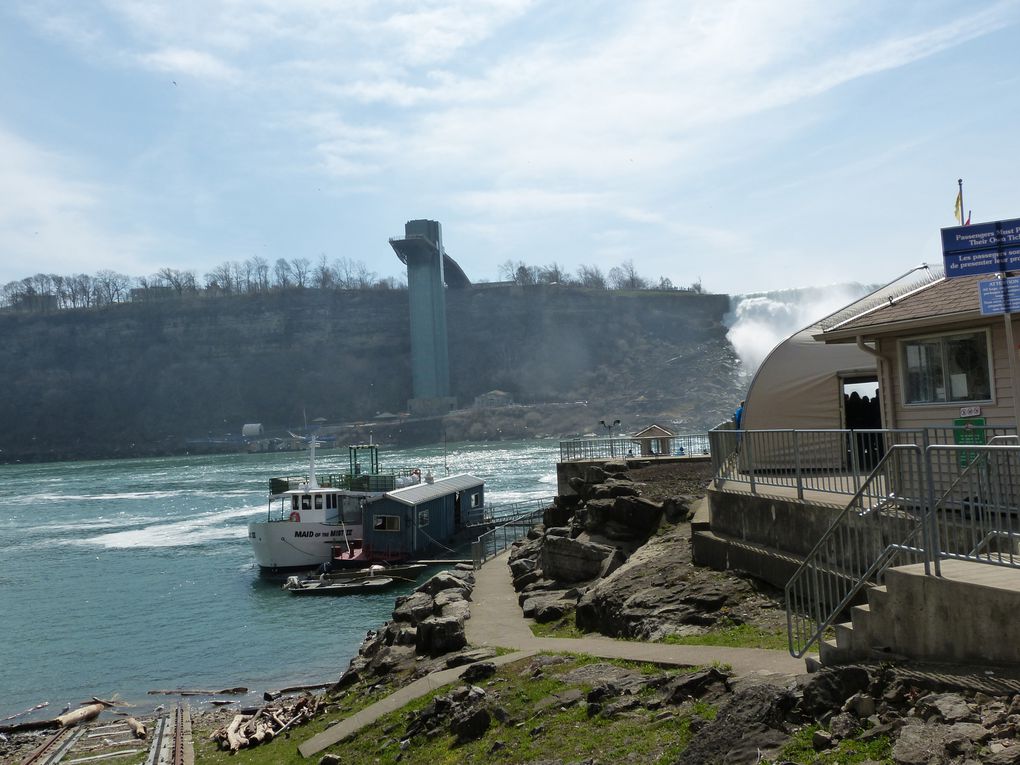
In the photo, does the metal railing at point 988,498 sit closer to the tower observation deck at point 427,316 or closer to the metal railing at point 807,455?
the metal railing at point 807,455

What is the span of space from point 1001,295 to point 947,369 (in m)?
2.72

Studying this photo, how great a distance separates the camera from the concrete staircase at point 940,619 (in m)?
6.25

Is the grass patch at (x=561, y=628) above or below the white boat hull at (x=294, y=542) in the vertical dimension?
above

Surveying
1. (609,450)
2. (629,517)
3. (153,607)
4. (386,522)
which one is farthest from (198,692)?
(609,450)

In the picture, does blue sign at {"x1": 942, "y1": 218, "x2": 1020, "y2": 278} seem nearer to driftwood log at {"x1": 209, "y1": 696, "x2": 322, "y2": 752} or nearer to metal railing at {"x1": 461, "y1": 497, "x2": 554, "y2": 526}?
driftwood log at {"x1": 209, "y1": 696, "x2": 322, "y2": 752}

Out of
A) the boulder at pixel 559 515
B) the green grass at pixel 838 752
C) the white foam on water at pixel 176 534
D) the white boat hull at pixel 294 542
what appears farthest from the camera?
the white foam on water at pixel 176 534

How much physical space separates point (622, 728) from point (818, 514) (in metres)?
4.50

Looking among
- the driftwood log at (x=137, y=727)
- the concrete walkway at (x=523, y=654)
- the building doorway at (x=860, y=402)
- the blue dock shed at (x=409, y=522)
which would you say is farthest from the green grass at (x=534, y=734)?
the blue dock shed at (x=409, y=522)

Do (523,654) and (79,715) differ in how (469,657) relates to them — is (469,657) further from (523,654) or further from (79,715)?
(79,715)

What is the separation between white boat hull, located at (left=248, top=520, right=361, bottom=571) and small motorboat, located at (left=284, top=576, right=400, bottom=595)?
9.10 ft

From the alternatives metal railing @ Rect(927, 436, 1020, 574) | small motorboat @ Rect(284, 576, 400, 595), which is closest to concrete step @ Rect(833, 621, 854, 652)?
metal railing @ Rect(927, 436, 1020, 574)

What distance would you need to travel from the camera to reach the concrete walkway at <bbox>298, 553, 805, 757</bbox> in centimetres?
948

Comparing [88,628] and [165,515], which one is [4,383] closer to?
[165,515]

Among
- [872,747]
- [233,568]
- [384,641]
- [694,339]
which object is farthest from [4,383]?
[872,747]
